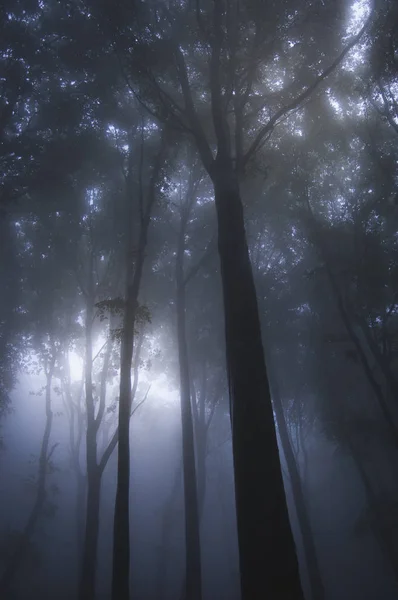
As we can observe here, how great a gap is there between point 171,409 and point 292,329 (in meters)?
27.2

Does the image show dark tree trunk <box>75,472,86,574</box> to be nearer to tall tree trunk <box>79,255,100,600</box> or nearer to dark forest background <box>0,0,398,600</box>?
dark forest background <box>0,0,398,600</box>

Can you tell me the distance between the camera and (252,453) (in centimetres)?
389

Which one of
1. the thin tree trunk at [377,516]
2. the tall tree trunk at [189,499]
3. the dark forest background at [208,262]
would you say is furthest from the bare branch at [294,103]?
the thin tree trunk at [377,516]

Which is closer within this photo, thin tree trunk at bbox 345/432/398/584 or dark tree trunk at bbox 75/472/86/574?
thin tree trunk at bbox 345/432/398/584

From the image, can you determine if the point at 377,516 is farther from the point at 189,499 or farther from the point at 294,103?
the point at 294,103

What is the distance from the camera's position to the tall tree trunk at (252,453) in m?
3.35

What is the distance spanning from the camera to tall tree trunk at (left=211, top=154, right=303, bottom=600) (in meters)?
3.35

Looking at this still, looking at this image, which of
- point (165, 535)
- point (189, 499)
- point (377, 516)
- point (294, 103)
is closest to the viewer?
point (294, 103)

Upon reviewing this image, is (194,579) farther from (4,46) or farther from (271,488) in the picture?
(4,46)

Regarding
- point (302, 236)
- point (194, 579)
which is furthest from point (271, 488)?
point (302, 236)

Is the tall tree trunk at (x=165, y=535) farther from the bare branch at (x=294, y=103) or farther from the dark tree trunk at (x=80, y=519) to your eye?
the bare branch at (x=294, y=103)

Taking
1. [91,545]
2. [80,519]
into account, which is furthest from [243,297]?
[80,519]

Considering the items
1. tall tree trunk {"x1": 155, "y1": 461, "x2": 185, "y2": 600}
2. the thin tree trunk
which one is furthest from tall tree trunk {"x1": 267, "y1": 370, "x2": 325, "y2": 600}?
tall tree trunk {"x1": 155, "y1": 461, "x2": 185, "y2": 600}

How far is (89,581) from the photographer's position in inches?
425
